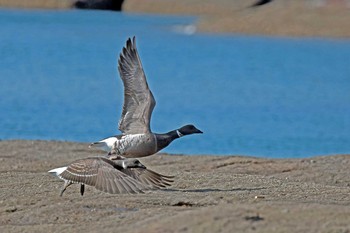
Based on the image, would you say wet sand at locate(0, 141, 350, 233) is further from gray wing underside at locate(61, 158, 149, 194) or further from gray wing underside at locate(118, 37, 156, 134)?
gray wing underside at locate(118, 37, 156, 134)

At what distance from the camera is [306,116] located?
2350 centimetres

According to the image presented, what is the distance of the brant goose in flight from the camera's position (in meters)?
9.04

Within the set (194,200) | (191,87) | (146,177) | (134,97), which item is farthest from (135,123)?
(191,87)

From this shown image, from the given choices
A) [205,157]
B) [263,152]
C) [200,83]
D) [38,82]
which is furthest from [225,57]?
[205,157]

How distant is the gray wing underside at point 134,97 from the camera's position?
10.6 m

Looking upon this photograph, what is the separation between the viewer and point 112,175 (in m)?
9.13

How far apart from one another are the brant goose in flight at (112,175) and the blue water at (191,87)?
30.1 ft

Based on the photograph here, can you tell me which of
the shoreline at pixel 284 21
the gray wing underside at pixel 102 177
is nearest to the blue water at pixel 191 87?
the shoreline at pixel 284 21

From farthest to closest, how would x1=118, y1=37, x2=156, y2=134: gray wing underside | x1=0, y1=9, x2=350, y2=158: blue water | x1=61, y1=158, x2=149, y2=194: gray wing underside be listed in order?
x1=0, y1=9, x2=350, y2=158: blue water
x1=118, y1=37, x2=156, y2=134: gray wing underside
x1=61, y1=158, x2=149, y2=194: gray wing underside

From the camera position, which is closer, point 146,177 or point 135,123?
point 146,177

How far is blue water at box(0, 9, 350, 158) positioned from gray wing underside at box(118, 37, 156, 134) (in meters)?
7.75

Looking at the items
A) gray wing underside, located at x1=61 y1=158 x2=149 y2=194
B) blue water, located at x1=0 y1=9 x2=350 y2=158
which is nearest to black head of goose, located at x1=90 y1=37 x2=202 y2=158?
gray wing underside, located at x1=61 y1=158 x2=149 y2=194

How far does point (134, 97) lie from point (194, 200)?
5.79 feet

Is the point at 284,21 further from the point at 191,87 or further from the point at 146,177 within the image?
the point at 146,177
